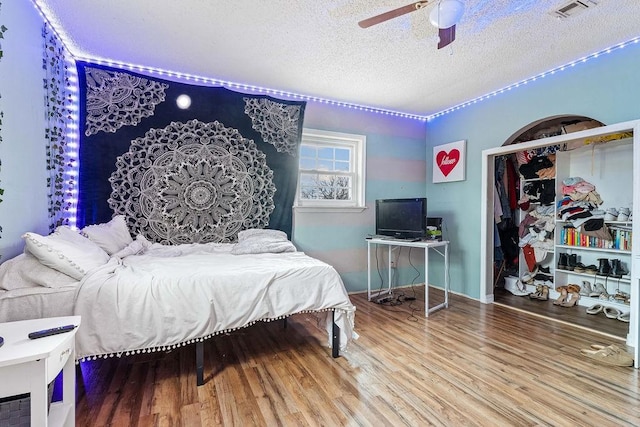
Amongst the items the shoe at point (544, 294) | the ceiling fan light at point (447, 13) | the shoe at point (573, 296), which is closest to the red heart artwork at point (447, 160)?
the shoe at point (544, 294)

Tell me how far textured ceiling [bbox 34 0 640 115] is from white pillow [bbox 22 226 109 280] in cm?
161

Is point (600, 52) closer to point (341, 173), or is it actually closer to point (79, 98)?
point (341, 173)

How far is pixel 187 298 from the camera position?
6.36 ft

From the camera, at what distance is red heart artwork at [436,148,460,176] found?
13.5 feet

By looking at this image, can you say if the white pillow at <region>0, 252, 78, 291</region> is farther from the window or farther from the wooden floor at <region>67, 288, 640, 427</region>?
the window

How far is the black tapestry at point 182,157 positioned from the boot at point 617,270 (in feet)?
11.9

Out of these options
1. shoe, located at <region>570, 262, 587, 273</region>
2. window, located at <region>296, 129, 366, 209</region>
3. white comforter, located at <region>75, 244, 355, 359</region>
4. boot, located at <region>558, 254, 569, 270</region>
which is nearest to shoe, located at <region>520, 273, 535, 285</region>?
boot, located at <region>558, 254, 569, 270</region>

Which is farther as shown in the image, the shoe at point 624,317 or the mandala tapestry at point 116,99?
the shoe at point 624,317

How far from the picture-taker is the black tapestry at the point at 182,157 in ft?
9.77

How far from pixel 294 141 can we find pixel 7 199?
2.57 metres

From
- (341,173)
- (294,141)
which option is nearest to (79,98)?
(294,141)

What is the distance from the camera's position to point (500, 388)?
76.7 inches

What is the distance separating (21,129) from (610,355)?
4.30 metres

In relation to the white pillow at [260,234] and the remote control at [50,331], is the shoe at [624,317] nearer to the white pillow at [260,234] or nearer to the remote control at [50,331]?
the white pillow at [260,234]
